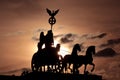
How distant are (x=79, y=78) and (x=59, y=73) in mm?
1575

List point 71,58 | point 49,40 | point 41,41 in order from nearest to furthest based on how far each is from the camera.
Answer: point 49,40 → point 41,41 → point 71,58

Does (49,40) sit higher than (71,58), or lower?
higher

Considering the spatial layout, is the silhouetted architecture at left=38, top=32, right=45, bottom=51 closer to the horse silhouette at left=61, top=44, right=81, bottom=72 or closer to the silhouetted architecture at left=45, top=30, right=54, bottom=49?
the silhouetted architecture at left=45, top=30, right=54, bottom=49

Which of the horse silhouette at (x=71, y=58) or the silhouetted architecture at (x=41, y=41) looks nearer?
the silhouetted architecture at (x=41, y=41)

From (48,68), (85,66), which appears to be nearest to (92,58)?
(85,66)

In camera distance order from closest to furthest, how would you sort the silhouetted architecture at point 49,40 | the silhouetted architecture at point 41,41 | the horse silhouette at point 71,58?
the silhouetted architecture at point 49,40, the silhouetted architecture at point 41,41, the horse silhouette at point 71,58

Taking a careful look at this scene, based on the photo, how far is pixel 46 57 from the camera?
40.2 m

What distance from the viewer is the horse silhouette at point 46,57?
40031mm

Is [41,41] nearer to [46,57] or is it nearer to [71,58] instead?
[46,57]

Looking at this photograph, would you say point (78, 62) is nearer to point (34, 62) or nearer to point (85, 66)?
point (85, 66)

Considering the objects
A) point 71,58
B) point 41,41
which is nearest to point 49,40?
point 41,41

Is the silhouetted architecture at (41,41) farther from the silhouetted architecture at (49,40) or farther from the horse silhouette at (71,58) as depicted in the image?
the horse silhouette at (71,58)

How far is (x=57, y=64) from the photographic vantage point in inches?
1602

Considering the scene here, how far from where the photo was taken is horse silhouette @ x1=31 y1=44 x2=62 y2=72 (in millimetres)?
40031
